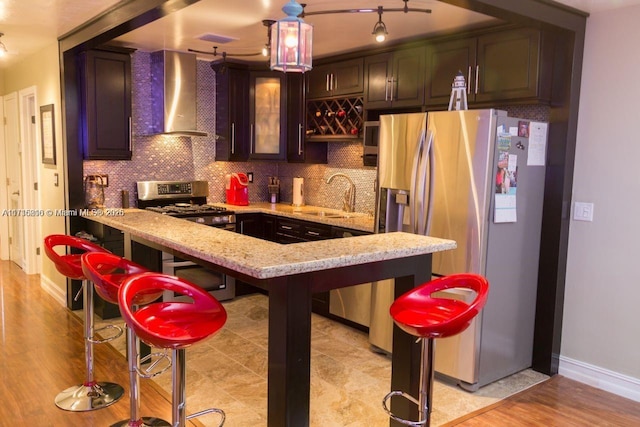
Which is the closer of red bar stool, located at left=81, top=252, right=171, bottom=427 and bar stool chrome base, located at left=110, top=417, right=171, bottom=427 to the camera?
red bar stool, located at left=81, top=252, right=171, bottom=427

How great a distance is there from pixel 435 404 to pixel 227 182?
3.41m

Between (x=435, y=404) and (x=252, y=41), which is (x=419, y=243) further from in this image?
(x=252, y=41)

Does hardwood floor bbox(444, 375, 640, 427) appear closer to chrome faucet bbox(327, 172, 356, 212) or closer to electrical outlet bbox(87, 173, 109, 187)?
chrome faucet bbox(327, 172, 356, 212)

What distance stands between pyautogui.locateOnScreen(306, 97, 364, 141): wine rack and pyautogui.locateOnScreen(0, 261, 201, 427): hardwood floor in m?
2.60

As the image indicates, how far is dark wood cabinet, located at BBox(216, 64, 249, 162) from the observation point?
540 cm

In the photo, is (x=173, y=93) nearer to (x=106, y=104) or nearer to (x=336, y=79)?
(x=106, y=104)

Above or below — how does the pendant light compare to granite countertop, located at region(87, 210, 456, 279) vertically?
above

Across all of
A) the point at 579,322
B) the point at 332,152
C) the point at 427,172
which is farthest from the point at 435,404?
the point at 332,152

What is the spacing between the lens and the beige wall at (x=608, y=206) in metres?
3.27

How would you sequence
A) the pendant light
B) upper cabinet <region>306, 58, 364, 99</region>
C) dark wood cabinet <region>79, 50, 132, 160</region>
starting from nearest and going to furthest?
the pendant light → dark wood cabinet <region>79, 50, 132, 160</region> → upper cabinet <region>306, 58, 364, 99</region>

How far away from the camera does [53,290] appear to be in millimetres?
5250

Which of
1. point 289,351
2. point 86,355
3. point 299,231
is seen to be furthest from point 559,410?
point 86,355

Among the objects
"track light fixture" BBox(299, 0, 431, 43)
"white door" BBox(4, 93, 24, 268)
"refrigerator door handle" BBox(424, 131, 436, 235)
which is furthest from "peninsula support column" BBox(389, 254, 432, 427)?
"white door" BBox(4, 93, 24, 268)

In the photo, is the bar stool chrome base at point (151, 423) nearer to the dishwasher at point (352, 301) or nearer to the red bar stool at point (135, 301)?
the red bar stool at point (135, 301)
